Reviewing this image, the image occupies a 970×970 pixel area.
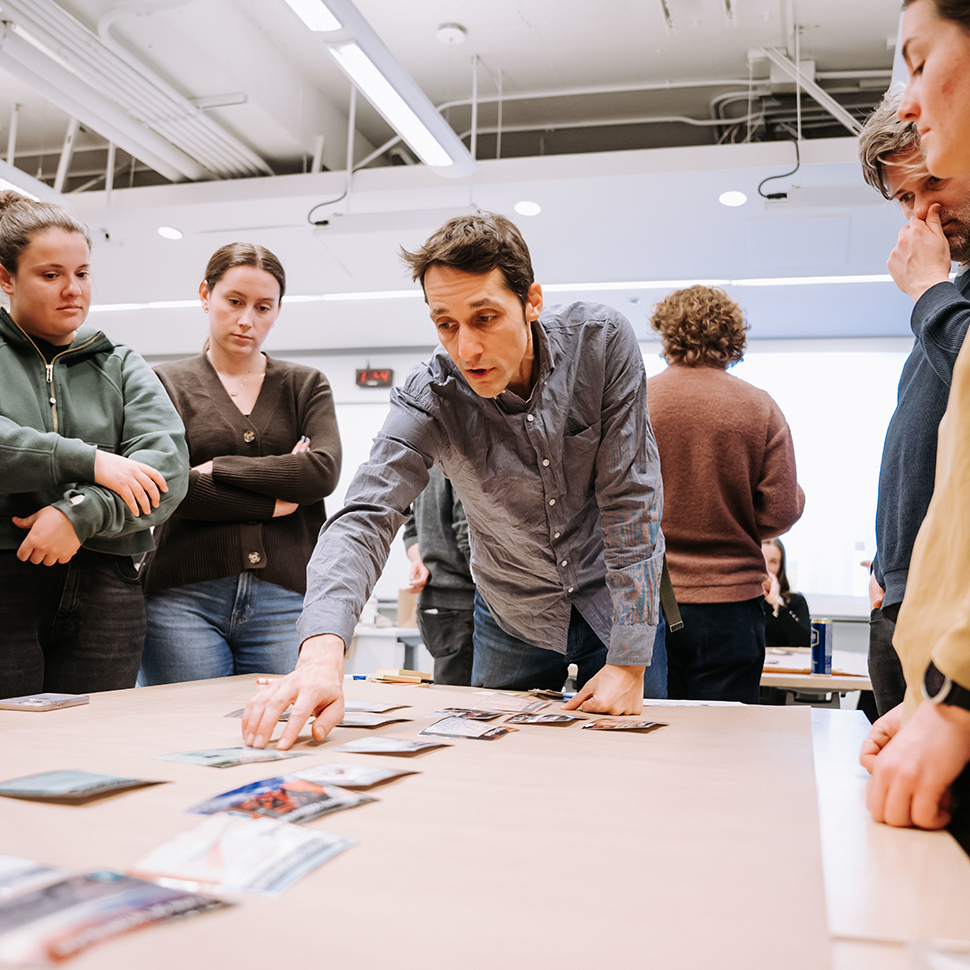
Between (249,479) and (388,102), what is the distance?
2.36 meters

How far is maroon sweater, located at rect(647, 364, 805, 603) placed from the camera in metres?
2.07

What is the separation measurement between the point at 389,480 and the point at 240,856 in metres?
0.91

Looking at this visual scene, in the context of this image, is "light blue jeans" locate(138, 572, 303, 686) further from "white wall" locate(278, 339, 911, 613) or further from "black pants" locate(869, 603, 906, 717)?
"white wall" locate(278, 339, 911, 613)

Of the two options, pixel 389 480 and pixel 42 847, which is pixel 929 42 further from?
pixel 42 847

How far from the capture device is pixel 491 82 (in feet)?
16.0

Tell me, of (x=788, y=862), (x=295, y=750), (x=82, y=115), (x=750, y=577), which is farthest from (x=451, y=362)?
(x=82, y=115)

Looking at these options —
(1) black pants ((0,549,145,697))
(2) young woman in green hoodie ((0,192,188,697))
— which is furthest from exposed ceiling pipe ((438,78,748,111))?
(1) black pants ((0,549,145,697))

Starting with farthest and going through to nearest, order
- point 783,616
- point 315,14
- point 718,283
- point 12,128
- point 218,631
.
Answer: point 718,283
point 12,128
point 783,616
point 315,14
point 218,631

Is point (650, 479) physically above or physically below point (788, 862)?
above

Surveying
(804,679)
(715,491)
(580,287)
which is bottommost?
(804,679)

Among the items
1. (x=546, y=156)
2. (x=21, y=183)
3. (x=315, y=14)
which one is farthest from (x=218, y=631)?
(x=546, y=156)

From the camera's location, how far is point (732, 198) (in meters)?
4.61

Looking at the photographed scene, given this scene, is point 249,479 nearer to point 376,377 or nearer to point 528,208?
point 528,208

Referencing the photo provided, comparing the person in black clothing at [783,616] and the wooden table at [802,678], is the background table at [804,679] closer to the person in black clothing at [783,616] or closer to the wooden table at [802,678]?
the wooden table at [802,678]
